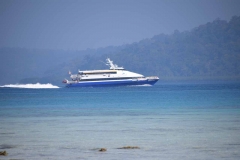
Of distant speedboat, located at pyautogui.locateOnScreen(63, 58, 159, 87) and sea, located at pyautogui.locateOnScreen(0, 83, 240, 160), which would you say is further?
distant speedboat, located at pyautogui.locateOnScreen(63, 58, 159, 87)

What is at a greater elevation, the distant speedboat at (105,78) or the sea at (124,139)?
the distant speedboat at (105,78)

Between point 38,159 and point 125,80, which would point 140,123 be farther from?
point 125,80

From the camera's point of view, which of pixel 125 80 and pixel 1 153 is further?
pixel 125 80

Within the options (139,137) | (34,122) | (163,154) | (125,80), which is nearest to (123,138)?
(139,137)

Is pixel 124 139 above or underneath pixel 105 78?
underneath

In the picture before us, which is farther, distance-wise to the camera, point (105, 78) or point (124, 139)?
point (105, 78)

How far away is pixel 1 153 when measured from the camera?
19.1 metres

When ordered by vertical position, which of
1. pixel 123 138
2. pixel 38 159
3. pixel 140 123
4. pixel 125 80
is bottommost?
pixel 38 159

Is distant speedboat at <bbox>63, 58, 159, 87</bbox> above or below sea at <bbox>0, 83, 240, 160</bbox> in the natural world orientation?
above

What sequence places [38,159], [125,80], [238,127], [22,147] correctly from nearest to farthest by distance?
1. [38,159]
2. [22,147]
3. [238,127]
4. [125,80]

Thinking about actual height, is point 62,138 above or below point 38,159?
above

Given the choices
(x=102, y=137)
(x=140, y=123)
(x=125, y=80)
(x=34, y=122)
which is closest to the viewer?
(x=102, y=137)

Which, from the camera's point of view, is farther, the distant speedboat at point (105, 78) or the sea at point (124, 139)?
the distant speedboat at point (105, 78)

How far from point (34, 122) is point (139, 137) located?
1061cm
